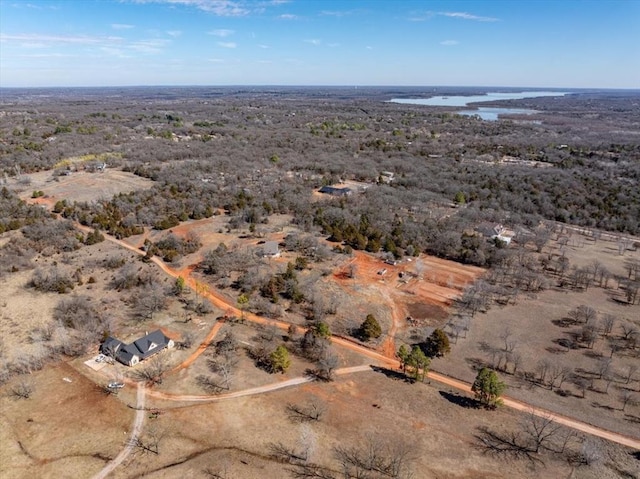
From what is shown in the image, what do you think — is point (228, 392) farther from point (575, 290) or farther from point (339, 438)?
point (575, 290)

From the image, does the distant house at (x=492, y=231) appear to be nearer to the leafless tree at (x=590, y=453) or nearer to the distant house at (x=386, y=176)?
the distant house at (x=386, y=176)

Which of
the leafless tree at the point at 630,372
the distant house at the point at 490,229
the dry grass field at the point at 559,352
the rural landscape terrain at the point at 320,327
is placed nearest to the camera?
the rural landscape terrain at the point at 320,327

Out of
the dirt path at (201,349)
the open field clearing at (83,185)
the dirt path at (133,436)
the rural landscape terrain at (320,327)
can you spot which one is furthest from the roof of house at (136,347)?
the open field clearing at (83,185)

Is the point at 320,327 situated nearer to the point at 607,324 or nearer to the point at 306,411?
the point at 306,411

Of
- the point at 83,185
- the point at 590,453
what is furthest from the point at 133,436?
the point at 83,185

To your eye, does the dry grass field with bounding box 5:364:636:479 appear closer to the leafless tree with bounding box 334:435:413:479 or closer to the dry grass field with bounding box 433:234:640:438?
the leafless tree with bounding box 334:435:413:479

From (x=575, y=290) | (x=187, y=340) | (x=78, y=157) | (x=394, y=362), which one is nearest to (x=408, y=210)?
(x=575, y=290)

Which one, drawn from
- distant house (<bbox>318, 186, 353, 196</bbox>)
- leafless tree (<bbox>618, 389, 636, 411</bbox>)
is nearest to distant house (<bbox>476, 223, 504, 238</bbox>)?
distant house (<bbox>318, 186, 353, 196</bbox>)
